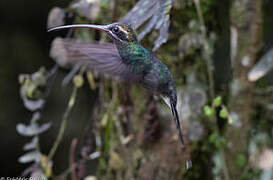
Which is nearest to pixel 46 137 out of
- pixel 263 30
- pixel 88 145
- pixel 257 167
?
pixel 88 145

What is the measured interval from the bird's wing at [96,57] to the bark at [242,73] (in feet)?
2.95

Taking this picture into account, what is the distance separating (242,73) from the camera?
61.5 inches

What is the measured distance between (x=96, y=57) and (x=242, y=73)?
98 centimetres

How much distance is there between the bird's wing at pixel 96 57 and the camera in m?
0.75

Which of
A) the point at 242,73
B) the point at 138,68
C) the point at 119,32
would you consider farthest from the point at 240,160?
the point at 119,32

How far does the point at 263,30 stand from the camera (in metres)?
1.70

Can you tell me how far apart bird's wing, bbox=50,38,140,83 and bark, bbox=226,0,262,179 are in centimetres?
90

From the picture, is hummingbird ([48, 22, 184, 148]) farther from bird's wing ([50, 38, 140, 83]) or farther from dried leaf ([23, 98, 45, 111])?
dried leaf ([23, 98, 45, 111])

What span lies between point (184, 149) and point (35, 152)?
2.40 feet

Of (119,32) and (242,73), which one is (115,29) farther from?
(242,73)

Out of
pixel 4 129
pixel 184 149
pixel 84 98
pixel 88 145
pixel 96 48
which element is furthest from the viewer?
pixel 84 98

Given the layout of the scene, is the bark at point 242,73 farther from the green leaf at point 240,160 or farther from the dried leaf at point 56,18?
the dried leaf at point 56,18

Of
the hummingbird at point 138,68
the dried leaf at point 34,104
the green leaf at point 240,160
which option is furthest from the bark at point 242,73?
the dried leaf at point 34,104

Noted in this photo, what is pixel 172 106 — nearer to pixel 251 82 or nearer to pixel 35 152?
pixel 251 82
